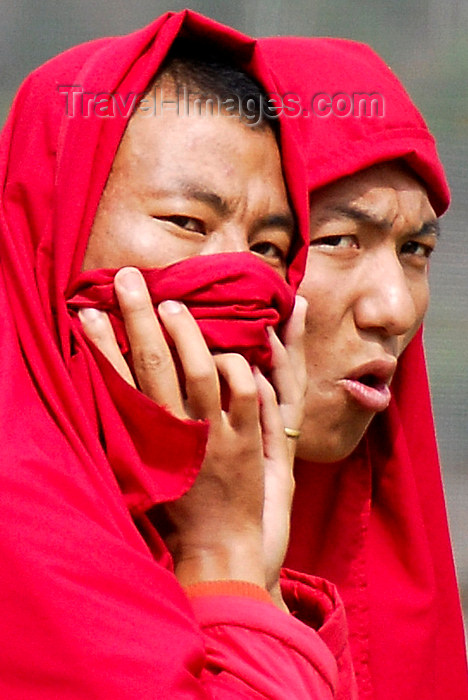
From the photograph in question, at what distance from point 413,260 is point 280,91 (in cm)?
50

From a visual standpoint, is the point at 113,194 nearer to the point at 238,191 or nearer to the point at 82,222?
the point at 82,222

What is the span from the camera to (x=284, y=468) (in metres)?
2.20

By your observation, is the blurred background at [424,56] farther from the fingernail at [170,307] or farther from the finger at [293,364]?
the fingernail at [170,307]

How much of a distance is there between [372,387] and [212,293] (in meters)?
0.75

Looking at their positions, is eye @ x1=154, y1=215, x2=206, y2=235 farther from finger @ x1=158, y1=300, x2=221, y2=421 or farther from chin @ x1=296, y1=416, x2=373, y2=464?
chin @ x1=296, y1=416, x2=373, y2=464

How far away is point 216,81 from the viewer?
211 centimetres

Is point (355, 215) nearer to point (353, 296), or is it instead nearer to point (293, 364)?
point (353, 296)

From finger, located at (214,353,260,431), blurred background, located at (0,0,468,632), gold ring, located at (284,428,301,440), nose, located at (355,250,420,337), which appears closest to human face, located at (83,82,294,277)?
finger, located at (214,353,260,431)

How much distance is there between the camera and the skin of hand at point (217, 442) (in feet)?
6.41

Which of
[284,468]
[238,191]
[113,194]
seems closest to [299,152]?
[238,191]

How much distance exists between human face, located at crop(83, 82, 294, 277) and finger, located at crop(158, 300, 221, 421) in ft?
Result: 0.27

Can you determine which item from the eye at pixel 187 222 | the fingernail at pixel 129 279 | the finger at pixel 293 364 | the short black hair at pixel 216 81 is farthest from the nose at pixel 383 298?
the fingernail at pixel 129 279

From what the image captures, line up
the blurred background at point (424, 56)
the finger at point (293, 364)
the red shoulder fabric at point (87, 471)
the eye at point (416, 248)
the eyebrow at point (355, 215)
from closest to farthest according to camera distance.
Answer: the red shoulder fabric at point (87, 471) < the finger at point (293, 364) < the eyebrow at point (355, 215) < the eye at point (416, 248) < the blurred background at point (424, 56)

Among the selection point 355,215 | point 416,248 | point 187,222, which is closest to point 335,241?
point 355,215
